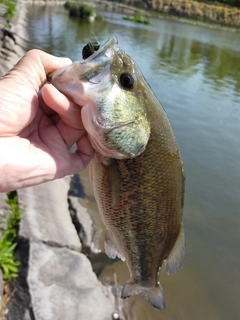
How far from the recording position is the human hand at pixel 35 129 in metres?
1.84

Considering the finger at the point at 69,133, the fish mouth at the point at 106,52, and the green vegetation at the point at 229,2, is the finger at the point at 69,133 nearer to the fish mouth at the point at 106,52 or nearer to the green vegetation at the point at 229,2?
the fish mouth at the point at 106,52

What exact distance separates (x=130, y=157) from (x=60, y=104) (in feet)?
1.47

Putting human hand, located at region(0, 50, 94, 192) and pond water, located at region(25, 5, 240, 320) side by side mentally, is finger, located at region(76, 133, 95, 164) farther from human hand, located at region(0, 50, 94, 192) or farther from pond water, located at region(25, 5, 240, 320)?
pond water, located at region(25, 5, 240, 320)

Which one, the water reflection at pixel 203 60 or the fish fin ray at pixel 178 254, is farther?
the water reflection at pixel 203 60

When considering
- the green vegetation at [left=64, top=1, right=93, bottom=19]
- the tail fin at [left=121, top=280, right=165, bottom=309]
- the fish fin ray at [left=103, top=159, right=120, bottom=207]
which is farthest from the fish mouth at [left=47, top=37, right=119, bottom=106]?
the green vegetation at [left=64, top=1, right=93, bottom=19]

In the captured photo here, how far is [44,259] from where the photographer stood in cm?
384

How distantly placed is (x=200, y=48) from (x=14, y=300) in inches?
985

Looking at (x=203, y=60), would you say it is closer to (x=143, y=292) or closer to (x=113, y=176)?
(x=143, y=292)

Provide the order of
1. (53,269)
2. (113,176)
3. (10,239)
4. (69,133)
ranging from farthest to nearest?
1. (10,239)
2. (53,269)
3. (69,133)
4. (113,176)

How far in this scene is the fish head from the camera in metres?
1.69

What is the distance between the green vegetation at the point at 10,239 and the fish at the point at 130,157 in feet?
5.90

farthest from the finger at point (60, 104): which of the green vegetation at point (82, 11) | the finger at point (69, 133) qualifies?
the green vegetation at point (82, 11)

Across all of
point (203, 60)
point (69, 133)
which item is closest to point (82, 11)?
point (203, 60)

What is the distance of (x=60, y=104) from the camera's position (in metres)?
1.77
